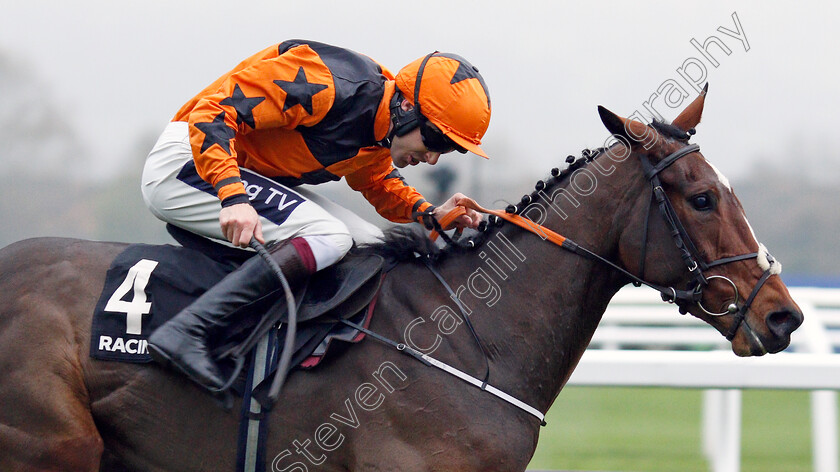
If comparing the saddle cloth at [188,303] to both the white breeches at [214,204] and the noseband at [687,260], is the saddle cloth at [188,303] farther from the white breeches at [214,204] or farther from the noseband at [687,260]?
the noseband at [687,260]

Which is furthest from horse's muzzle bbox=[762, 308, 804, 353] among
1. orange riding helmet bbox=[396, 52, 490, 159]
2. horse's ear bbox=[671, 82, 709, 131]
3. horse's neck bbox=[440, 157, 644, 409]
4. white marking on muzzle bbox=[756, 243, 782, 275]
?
orange riding helmet bbox=[396, 52, 490, 159]

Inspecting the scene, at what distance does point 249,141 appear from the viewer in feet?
9.82

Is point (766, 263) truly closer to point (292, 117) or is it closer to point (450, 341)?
point (450, 341)

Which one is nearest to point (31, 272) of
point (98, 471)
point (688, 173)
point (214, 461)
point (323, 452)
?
point (98, 471)

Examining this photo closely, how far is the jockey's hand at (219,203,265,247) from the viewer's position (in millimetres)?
2580

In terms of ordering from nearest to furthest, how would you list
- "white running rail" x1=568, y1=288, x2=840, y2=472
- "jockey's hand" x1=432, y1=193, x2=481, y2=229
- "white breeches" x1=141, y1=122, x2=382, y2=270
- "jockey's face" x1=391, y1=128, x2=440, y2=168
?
"white breeches" x1=141, y1=122, x2=382, y2=270 < "jockey's face" x1=391, y1=128, x2=440, y2=168 < "jockey's hand" x1=432, y1=193, x2=481, y2=229 < "white running rail" x1=568, y1=288, x2=840, y2=472

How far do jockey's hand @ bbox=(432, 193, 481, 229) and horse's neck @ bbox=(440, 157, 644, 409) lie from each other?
426 mm

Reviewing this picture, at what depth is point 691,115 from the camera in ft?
9.30

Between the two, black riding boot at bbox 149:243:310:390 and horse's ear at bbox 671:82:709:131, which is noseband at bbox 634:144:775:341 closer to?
horse's ear at bbox 671:82:709:131

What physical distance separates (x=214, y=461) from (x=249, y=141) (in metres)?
1.10

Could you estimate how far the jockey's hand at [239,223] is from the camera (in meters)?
2.58

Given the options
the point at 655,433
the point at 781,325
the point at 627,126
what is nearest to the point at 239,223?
the point at 627,126

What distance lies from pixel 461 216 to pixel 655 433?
14.6ft

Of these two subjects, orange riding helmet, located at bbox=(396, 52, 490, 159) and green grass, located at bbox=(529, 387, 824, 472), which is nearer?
orange riding helmet, located at bbox=(396, 52, 490, 159)
